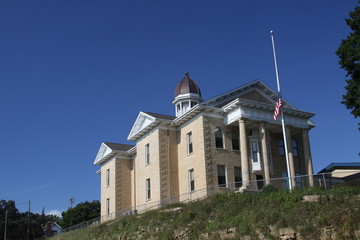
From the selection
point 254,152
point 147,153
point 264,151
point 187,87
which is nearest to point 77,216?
point 147,153

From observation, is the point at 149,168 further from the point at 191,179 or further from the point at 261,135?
the point at 261,135

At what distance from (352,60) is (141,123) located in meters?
21.5

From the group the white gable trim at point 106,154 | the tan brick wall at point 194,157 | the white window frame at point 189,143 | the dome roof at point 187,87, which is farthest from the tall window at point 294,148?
the white gable trim at point 106,154

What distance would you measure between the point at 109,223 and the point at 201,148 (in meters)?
9.79

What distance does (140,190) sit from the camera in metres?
45.3

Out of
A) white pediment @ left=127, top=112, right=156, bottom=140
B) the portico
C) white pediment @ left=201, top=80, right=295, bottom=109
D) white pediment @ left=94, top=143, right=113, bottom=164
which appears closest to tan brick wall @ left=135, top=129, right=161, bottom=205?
white pediment @ left=127, top=112, right=156, bottom=140

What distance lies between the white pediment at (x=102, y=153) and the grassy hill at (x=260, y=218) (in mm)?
18435

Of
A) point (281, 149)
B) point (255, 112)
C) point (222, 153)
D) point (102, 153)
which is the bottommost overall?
point (222, 153)

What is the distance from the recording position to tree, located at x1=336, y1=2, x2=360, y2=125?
3127 cm

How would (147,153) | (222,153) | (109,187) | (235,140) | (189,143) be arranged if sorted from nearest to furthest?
1. (222,153)
2. (235,140)
3. (189,143)
4. (147,153)
5. (109,187)

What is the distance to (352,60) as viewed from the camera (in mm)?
31391

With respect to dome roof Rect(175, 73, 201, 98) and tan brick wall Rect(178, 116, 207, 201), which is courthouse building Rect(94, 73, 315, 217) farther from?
dome roof Rect(175, 73, 201, 98)

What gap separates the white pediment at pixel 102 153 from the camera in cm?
5278

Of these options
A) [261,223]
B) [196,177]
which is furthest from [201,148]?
[261,223]
